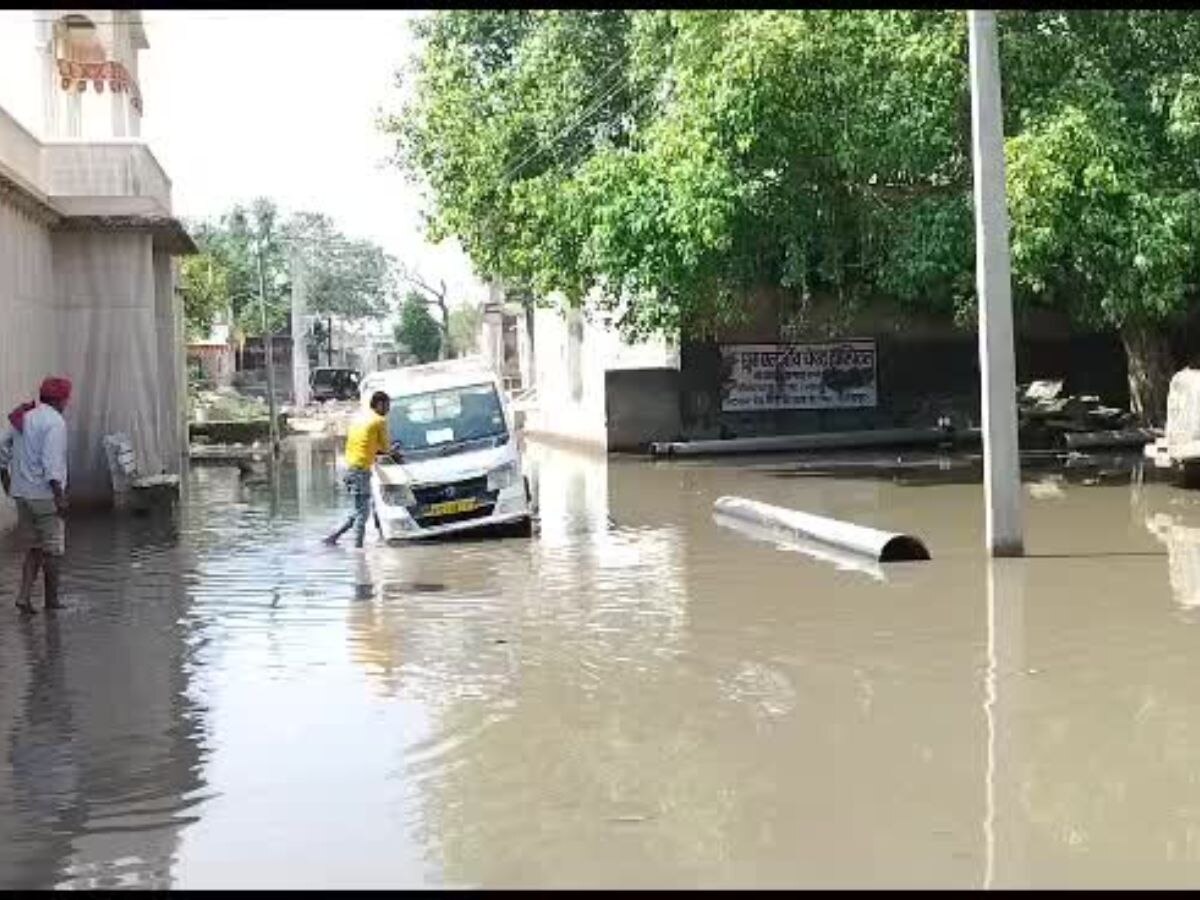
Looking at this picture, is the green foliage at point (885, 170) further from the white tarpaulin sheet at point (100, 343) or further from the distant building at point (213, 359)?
the distant building at point (213, 359)

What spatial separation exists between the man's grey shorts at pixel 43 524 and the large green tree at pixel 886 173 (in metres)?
10.8

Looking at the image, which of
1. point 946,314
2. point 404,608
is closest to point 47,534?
point 404,608

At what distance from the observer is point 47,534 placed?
1195 cm

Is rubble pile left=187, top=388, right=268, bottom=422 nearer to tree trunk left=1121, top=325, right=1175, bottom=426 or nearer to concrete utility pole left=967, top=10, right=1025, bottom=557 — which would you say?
tree trunk left=1121, top=325, right=1175, bottom=426

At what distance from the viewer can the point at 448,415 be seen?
17234mm

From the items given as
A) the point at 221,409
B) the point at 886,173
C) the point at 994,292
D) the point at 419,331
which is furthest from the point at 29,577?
the point at 419,331

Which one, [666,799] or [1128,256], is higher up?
[1128,256]

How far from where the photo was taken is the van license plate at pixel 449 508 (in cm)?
1639

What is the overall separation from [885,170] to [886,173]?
19 centimetres

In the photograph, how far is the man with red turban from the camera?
1182 cm

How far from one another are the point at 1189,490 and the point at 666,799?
1503 centimetres

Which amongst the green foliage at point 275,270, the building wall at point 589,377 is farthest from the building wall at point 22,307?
the green foliage at point 275,270

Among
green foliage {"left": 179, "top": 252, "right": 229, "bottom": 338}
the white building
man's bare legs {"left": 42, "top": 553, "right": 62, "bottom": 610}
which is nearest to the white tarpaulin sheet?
the white building

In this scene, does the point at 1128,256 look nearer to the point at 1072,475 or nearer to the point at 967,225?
the point at 967,225
